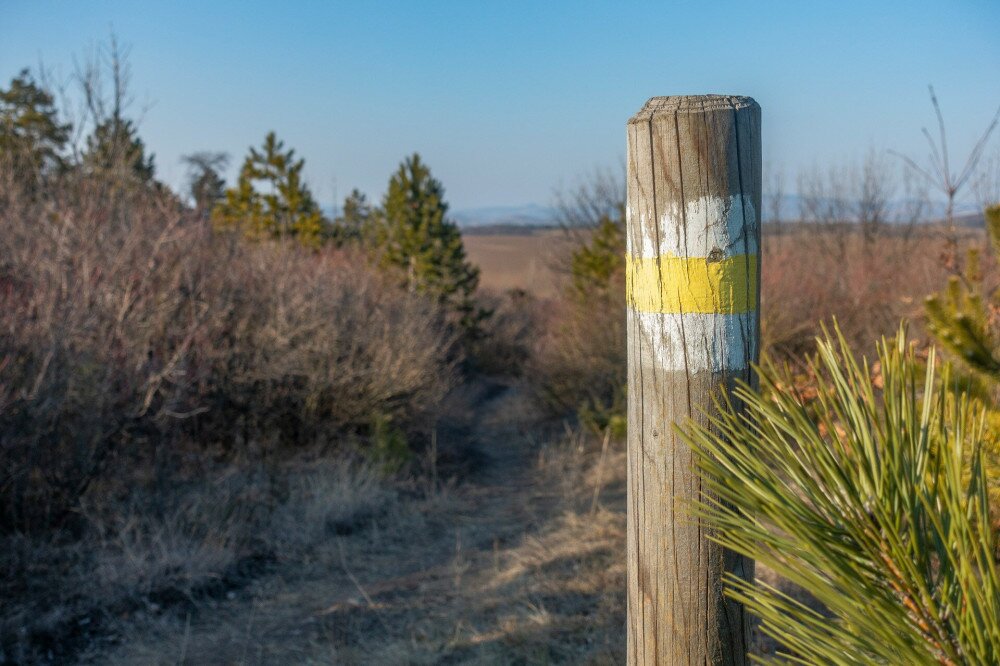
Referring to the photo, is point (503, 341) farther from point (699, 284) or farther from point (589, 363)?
point (699, 284)

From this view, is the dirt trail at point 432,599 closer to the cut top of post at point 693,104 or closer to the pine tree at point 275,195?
the cut top of post at point 693,104

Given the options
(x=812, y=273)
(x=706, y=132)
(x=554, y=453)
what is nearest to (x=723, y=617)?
(x=706, y=132)

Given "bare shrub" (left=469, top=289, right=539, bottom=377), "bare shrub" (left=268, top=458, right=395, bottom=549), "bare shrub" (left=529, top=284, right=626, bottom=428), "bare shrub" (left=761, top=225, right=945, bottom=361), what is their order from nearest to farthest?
"bare shrub" (left=268, top=458, right=395, bottom=549) < "bare shrub" (left=761, top=225, right=945, bottom=361) < "bare shrub" (left=529, top=284, right=626, bottom=428) < "bare shrub" (left=469, top=289, right=539, bottom=377)

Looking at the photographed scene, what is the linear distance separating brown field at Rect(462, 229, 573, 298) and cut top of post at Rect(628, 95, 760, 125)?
21.9 meters

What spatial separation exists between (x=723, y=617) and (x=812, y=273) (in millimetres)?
14091

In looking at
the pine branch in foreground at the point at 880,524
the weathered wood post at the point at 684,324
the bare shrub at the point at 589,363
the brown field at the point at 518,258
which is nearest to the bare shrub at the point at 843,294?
the bare shrub at the point at 589,363

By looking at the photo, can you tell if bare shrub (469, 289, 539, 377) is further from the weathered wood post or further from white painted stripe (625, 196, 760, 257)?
white painted stripe (625, 196, 760, 257)

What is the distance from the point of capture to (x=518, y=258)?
6469 cm

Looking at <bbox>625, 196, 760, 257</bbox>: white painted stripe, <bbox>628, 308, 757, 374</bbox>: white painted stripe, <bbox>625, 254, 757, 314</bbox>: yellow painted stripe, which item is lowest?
<bbox>628, 308, 757, 374</bbox>: white painted stripe

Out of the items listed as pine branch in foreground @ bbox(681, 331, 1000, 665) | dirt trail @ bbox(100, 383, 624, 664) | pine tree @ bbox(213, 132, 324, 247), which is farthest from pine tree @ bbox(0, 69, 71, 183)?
pine branch in foreground @ bbox(681, 331, 1000, 665)

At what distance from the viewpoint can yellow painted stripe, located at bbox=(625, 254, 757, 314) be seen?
139cm

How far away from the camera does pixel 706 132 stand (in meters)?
1.38

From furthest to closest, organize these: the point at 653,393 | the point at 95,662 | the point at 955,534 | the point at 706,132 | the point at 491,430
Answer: the point at 491,430 < the point at 95,662 < the point at 653,393 < the point at 706,132 < the point at 955,534

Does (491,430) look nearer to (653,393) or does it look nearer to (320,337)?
(320,337)
